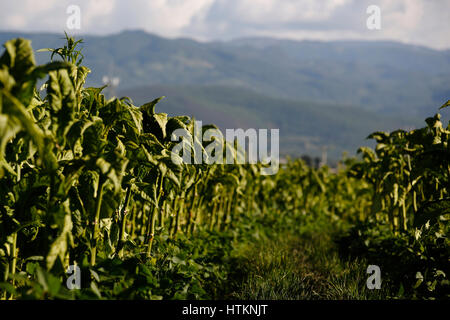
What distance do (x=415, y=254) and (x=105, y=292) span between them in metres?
2.69

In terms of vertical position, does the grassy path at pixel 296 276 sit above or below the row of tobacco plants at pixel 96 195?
below

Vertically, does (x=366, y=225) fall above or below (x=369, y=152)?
below

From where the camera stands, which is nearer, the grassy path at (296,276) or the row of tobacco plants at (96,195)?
the row of tobacco plants at (96,195)

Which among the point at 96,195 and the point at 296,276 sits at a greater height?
the point at 96,195

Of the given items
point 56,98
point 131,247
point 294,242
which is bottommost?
point 294,242

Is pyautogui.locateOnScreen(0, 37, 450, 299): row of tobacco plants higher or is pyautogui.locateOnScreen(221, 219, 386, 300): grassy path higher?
pyautogui.locateOnScreen(0, 37, 450, 299): row of tobacco plants

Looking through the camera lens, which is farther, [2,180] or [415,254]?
[415,254]

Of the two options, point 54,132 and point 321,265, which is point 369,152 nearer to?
point 321,265

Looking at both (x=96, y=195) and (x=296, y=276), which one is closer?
(x=96, y=195)

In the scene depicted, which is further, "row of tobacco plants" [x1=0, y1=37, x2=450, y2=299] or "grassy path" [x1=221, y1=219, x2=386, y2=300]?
"grassy path" [x1=221, y1=219, x2=386, y2=300]

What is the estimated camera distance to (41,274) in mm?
1929
